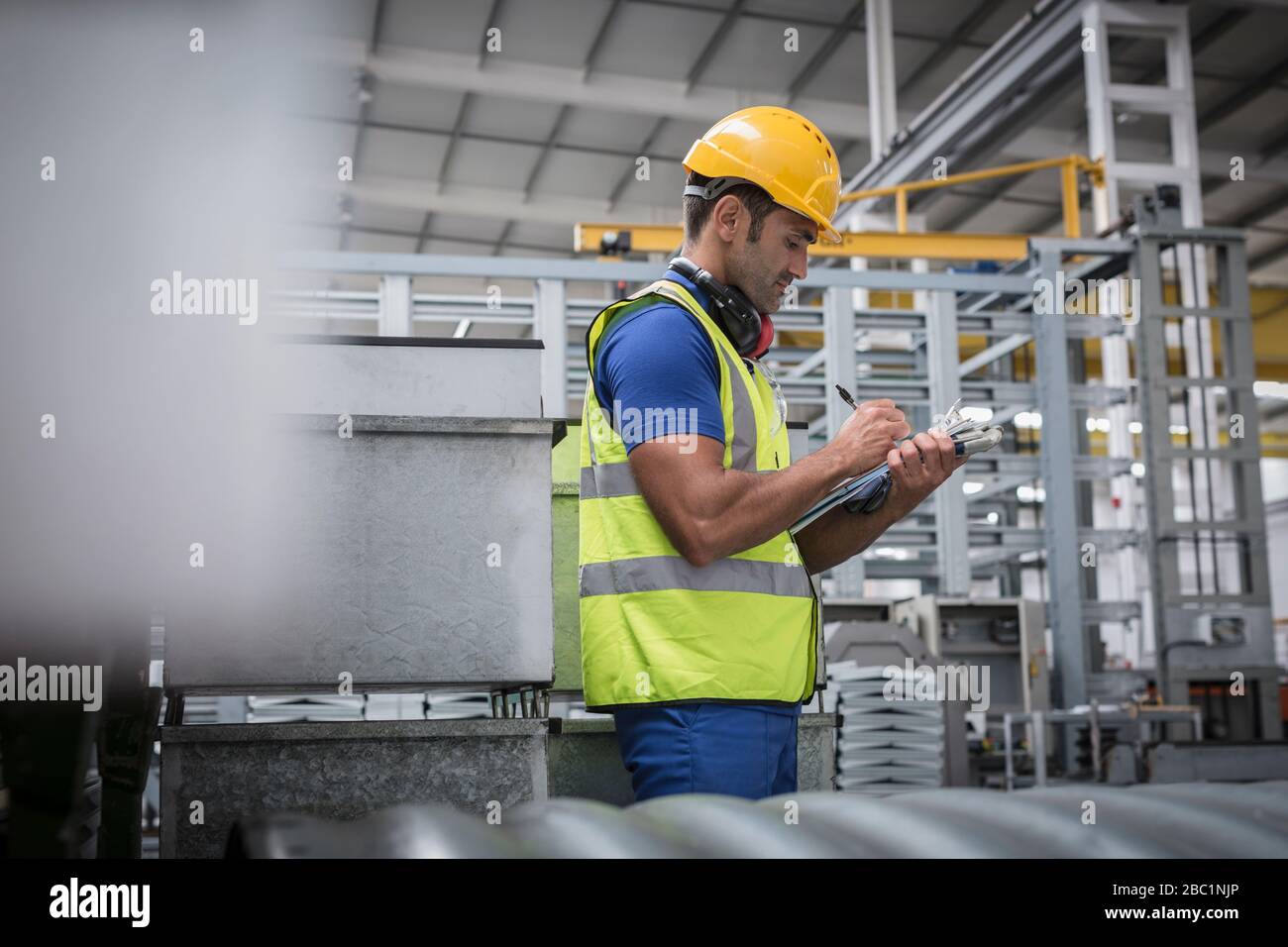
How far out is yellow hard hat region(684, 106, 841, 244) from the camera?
2.17 m

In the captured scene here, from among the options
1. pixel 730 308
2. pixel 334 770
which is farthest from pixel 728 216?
pixel 334 770

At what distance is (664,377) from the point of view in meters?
1.94

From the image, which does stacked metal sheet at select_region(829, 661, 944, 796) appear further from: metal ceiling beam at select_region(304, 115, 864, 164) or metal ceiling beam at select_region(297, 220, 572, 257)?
metal ceiling beam at select_region(297, 220, 572, 257)

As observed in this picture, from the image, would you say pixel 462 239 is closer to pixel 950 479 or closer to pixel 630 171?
pixel 630 171

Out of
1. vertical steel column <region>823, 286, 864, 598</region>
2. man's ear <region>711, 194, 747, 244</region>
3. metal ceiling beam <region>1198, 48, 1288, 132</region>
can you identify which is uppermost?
metal ceiling beam <region>1198, 48, 1288, 132</region>

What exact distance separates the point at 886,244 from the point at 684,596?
628 cm

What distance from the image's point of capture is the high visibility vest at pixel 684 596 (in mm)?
1929

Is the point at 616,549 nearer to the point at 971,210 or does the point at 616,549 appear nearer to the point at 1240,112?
the point at 1240,112

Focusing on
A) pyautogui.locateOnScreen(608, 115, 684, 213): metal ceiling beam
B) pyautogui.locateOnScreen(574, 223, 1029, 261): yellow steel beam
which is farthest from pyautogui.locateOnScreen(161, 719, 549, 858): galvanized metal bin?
pyautogui.locateOnScreen(608, 115, 684, 213): metal ceiling beam

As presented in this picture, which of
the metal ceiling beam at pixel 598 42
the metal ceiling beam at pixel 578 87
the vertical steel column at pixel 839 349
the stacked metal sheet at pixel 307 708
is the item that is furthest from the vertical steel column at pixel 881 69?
the stacked metal sheet at pixel 307 708
